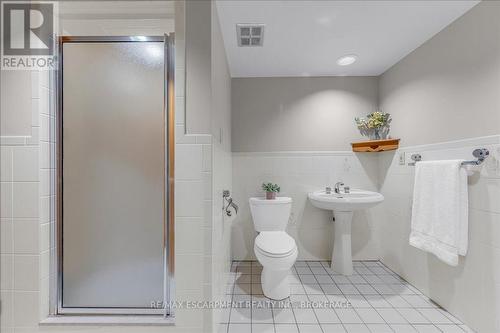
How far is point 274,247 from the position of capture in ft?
6.52

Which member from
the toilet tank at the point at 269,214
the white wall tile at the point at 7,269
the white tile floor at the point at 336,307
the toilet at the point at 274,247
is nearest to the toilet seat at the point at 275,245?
the toilet at the point at 274,247

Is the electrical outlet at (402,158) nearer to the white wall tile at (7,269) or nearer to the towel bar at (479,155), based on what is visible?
the towel bar at (479,155)

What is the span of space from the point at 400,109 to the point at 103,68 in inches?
102

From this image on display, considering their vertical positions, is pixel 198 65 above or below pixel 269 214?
above

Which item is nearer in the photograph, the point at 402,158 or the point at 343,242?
the point at 402,158

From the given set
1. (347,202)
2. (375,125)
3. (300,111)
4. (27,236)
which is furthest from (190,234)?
(375,125)

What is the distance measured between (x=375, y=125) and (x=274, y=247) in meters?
1.74

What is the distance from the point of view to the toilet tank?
2.39 m

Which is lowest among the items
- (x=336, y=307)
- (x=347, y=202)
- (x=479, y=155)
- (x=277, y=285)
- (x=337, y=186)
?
(x=336, y=307)

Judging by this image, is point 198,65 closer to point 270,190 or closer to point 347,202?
point 270,190

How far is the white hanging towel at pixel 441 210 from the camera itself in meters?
1.63

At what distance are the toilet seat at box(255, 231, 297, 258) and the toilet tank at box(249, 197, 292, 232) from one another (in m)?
0.16

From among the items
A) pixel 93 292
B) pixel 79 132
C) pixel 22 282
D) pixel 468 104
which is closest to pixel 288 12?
pixel 468 104

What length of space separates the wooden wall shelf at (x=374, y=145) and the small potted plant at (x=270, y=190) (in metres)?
1.00
